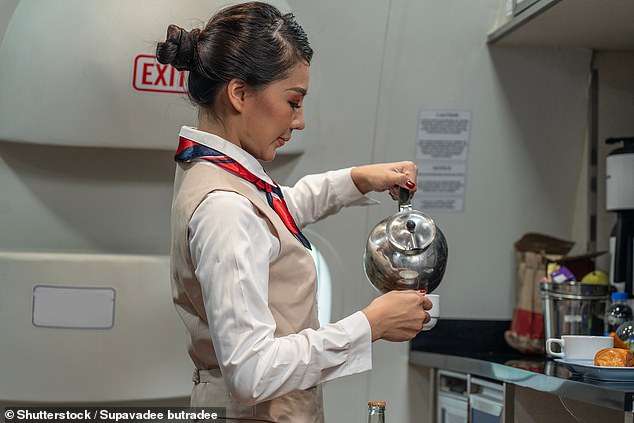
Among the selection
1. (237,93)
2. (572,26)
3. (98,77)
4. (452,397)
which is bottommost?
(452,397)

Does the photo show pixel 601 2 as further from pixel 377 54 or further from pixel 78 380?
pixel 78 380

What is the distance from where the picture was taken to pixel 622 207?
227 centimetres

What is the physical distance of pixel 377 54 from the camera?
8.05ft

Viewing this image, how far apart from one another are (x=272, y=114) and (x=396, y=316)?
355mm

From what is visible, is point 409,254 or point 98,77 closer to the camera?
point 409,254

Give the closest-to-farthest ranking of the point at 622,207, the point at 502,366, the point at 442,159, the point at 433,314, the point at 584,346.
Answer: the point at 433,314 → the point at 584,346 → the point at 502,366 → the point at 622,207 → the point at 442,159

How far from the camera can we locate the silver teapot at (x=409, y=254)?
149 cm

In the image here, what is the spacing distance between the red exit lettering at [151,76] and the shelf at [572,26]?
0.86 m

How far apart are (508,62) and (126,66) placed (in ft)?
3.48

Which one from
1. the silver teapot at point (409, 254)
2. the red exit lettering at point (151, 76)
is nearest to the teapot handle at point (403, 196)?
the silver teapot at point (409, 254)

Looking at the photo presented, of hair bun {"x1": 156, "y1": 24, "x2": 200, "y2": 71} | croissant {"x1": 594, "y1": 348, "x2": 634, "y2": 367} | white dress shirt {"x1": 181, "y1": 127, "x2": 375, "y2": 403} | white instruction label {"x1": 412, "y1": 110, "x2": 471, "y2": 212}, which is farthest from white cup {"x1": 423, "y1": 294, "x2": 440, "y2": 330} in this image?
Answer: white instruction label {"x1": 412, "y1": 110, "x2": 471, "y2": 212}

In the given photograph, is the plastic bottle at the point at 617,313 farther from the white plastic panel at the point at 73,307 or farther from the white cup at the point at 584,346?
the white plastic panel at the point at 73,307

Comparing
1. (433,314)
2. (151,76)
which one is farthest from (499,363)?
(151,76)

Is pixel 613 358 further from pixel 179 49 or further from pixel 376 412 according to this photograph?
pixel 179 49
